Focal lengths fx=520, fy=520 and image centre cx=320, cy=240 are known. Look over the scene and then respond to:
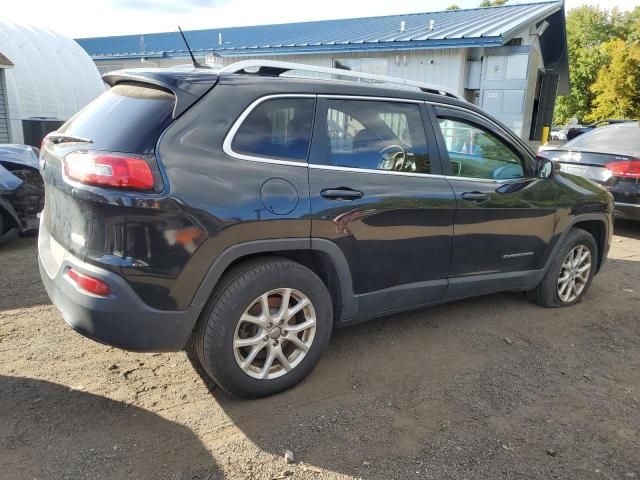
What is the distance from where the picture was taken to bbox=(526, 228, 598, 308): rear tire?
457cm

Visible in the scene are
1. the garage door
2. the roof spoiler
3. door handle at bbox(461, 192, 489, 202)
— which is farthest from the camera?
the garage door

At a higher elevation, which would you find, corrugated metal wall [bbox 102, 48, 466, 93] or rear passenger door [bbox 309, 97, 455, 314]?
corrugated metal wall [bbox 102, 48, 466, 93]

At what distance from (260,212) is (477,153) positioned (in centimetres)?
201

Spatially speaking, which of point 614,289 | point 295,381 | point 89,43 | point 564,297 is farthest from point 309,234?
point 89,43

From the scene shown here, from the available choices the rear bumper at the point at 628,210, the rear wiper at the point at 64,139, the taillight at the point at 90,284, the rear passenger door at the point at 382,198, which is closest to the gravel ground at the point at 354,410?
the rear passenger door at the point at 382,198

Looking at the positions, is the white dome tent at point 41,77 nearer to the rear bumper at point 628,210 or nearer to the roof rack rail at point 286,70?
the roof rack rail at point 286,70

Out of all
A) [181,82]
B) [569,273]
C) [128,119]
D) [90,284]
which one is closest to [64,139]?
[128,119]

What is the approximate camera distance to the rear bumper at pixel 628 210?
7.15 meters

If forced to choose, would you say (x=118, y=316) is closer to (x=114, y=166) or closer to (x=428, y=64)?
(x=114, y=166)

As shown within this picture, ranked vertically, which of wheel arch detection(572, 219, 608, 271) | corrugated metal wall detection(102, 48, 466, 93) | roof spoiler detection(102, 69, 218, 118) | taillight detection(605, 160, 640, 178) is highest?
corrugated metal wall detection(102, 48, 466, 93)

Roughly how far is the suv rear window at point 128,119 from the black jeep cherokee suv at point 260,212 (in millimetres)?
12

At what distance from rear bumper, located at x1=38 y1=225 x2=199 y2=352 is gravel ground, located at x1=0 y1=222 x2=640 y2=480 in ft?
1.65

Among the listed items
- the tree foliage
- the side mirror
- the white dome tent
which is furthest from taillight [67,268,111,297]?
the tree foliage

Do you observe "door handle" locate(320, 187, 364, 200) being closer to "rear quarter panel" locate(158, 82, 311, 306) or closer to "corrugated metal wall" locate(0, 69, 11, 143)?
"rear quarter panel" locate(158, 82, 311, 306)
